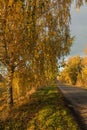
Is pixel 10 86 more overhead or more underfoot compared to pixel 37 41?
more underfoot

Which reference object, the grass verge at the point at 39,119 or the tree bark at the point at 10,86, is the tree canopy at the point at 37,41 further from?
the grass verge at the point at 39,119

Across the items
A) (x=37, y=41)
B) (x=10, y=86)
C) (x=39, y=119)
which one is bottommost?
(x=39, y=119)

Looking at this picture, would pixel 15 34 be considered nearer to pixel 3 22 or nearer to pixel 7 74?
pixel 3 22

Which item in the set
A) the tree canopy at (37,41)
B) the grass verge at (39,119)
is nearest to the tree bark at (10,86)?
the tree canopy at (37,41)

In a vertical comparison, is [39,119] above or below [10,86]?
below

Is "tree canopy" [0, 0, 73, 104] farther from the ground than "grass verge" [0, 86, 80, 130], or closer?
farther from the ground

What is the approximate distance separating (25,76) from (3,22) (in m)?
3.60

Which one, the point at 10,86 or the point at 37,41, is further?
the point at 10,86

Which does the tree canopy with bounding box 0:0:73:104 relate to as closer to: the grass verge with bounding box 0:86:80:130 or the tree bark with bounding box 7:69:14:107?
the tree bark with bounding box 7:69:14:107

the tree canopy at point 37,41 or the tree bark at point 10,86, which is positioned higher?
the tree canopy at point 37,41

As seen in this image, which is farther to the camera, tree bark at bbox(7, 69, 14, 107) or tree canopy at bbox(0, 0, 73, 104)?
tree bark at bbox(7, 69, 14, 107)

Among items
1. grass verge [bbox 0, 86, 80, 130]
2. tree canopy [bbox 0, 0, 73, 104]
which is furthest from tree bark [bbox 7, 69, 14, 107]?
grass verge [bbox 0, 86, 80, 130]

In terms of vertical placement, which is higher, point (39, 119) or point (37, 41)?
point (37, 41)

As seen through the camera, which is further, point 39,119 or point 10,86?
point 10,86
